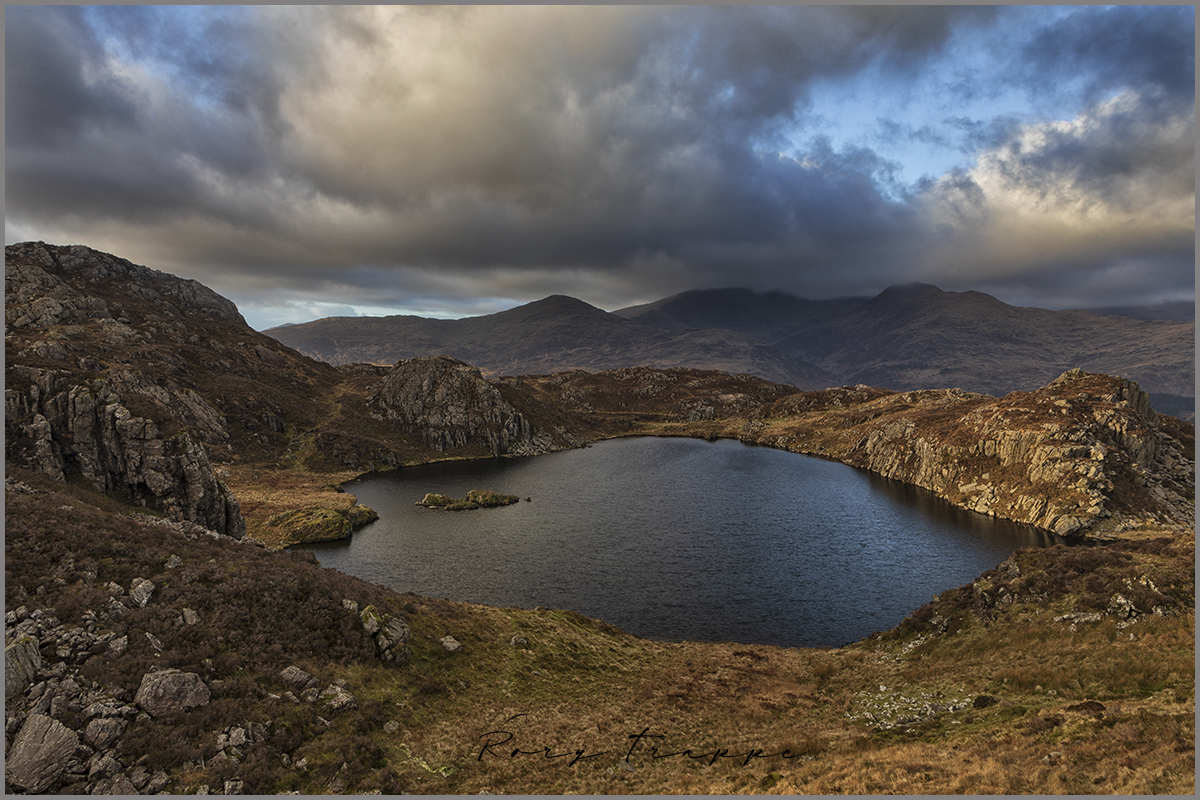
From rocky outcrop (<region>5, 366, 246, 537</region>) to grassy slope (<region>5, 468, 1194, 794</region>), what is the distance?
9.67m

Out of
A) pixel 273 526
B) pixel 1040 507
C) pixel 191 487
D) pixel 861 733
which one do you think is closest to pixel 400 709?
pixel 861 733

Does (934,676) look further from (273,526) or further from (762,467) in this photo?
(762,467)

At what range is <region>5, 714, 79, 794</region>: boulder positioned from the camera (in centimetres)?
1881

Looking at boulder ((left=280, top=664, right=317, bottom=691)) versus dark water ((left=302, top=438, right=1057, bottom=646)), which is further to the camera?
dark water ((left=302, top=438, right=1057, bottom=646))

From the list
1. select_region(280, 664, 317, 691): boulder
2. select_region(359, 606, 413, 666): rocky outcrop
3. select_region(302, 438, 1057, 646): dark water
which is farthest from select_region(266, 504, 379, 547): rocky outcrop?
select_region(280, 664, 317, 691): boulder

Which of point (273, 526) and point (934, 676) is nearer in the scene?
point (934, 676)

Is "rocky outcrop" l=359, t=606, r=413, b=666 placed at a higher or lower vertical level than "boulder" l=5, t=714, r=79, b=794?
lower

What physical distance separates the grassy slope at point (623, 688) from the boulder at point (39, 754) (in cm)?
212

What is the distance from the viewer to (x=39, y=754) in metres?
19.1

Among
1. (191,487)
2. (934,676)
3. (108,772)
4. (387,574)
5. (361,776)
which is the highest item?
(191,487)

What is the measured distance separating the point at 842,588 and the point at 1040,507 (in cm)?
5644

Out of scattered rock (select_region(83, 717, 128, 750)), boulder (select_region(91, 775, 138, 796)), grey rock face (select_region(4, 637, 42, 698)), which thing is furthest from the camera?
grey rock face (select_region(4, 637, 42, 698))

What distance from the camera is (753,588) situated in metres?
65.1
